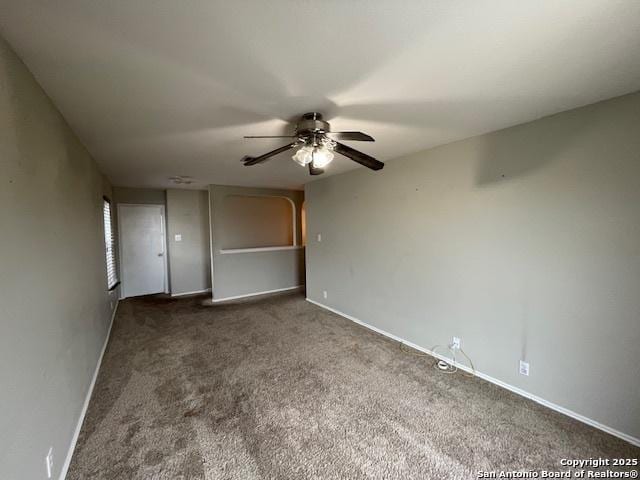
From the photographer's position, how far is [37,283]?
4.63 ft

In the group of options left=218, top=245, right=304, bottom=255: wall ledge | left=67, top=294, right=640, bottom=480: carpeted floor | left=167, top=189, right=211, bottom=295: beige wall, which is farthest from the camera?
left=167, top=189, right=211, bottom=295: beige wall

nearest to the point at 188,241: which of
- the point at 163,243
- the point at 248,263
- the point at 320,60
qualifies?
the point at 163,243

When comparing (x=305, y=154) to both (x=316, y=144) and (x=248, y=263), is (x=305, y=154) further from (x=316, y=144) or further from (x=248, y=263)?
(x=248, y=263)

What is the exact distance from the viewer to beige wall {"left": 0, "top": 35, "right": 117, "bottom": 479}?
112 centimetres

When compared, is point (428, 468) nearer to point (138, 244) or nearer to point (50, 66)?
point (50, 66)

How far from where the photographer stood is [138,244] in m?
5.41

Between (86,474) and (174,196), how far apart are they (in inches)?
192

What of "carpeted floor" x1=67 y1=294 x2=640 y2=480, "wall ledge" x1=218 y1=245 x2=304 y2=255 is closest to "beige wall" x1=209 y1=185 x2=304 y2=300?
"wall ledge" x1=218 y1=245 x2=304 y2=255

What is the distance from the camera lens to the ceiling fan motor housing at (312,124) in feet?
6.18

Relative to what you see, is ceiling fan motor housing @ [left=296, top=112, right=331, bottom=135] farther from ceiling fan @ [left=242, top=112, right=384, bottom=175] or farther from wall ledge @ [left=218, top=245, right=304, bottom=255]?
wall ledge @ [left=218, top=245, right=304, bottom=255]

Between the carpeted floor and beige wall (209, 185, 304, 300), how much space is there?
2091 millimetres

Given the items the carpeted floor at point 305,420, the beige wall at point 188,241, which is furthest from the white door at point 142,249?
the carpeted floor at point 305,420

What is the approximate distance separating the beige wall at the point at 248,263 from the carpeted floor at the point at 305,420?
2.09 metres

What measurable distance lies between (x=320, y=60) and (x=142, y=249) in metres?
5.55
